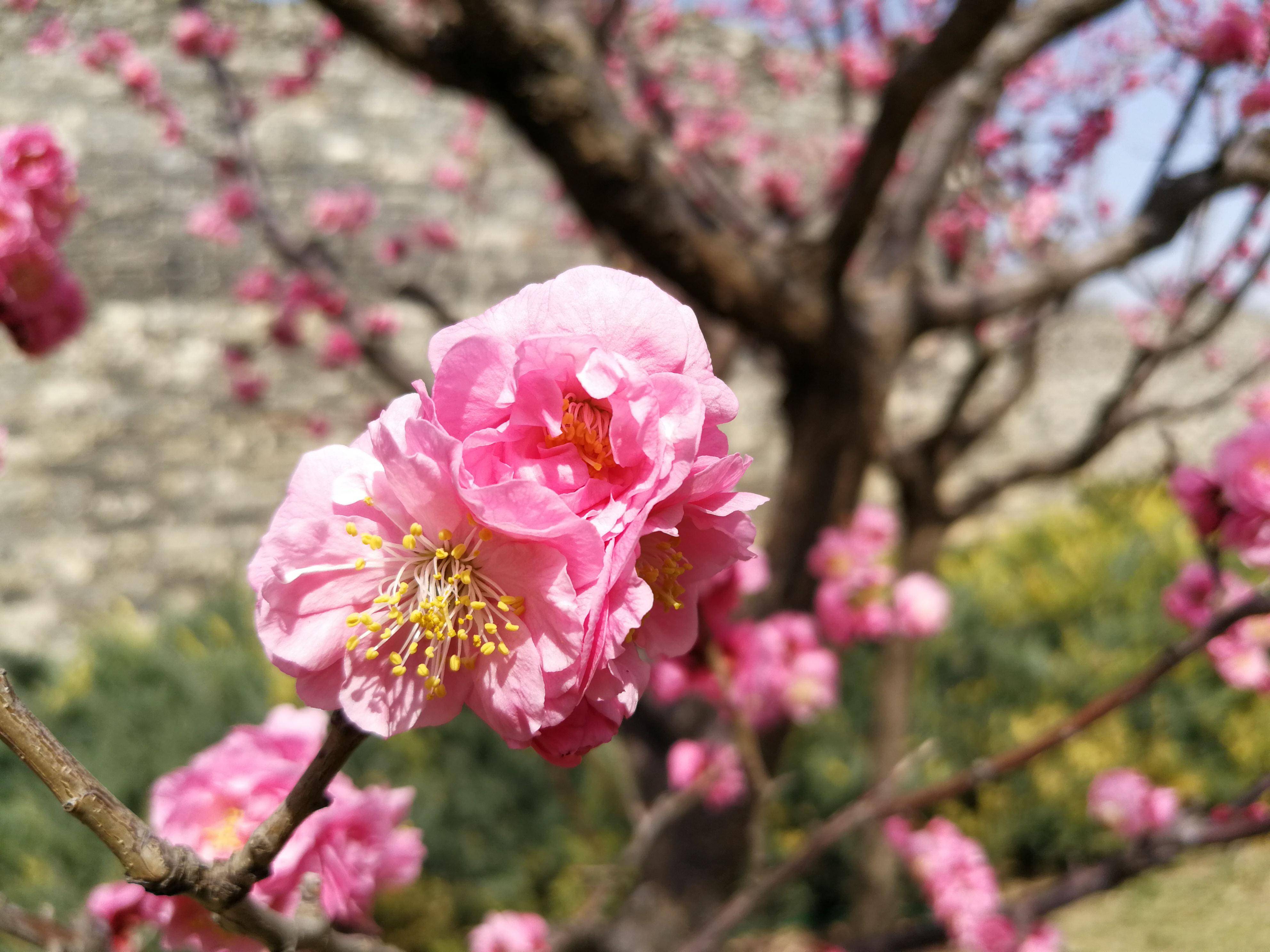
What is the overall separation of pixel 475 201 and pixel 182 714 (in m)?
3.10

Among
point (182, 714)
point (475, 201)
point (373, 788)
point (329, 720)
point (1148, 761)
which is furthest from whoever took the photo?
point (475, 201)

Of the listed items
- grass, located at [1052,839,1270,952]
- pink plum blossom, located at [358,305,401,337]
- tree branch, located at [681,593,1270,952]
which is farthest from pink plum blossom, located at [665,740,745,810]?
pink plum blossom, located at [358,305,401,337]

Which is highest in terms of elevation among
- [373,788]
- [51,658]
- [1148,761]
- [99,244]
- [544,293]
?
[544,293]

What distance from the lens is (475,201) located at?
4.75 metres

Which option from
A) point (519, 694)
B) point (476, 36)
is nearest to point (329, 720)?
point (519, 694)

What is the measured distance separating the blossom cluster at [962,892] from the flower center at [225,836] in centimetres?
119

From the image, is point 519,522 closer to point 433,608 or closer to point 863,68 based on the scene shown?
point 433,608

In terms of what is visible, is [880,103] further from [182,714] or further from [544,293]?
[182,714]

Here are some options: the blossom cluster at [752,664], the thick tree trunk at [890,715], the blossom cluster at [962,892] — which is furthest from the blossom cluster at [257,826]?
the thick tree trunk at [890,715]

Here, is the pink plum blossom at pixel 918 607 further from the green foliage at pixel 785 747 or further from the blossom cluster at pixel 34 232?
the blossom cluster at pixel 34 232

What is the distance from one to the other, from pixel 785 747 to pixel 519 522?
1.82 metres

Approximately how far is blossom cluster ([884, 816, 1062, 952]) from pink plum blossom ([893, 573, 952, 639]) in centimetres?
49

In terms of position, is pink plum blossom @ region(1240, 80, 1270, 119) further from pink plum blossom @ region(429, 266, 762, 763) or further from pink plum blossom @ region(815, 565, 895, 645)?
pink plum blossom @ region(429, 266, 762, 763)

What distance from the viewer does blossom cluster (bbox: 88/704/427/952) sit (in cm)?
64
